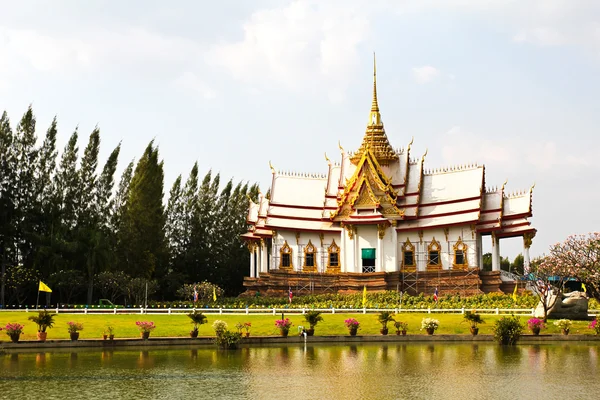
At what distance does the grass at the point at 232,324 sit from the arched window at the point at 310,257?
17.5 m

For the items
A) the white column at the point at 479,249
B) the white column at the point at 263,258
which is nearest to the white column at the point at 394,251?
the white column at the point at 479,249

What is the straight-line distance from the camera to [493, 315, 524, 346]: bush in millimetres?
32406

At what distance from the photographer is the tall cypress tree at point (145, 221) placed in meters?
58.6

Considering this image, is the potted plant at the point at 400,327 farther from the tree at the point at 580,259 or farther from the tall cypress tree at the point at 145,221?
the tall cypress tree at the point at 145,221

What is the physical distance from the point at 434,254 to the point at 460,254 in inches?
76.4

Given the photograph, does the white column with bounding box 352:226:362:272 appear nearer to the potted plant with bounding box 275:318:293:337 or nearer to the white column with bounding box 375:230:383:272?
the white column with bounding box 375:230:383:272

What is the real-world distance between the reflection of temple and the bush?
20608 mm

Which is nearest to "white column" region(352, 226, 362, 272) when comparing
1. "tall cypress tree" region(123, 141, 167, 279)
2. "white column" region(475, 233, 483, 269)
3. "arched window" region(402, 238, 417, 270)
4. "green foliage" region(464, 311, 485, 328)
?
"arched window" region(402, 238, 417, 270)

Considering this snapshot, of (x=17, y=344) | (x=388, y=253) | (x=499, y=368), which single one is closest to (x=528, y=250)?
(x=388, y=253)

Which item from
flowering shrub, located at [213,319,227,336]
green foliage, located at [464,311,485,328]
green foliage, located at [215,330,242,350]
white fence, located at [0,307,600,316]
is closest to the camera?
green foliage, located at [215,330,242,350]

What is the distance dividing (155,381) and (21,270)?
3177 centimetres

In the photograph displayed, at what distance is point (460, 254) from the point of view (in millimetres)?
55594

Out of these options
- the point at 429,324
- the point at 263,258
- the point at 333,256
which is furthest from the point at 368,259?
the point at 429,324

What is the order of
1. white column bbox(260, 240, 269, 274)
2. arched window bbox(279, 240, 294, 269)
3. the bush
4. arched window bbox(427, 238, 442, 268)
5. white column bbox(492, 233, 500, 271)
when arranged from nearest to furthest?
1. the bush
2. white column bbox(492, 233, 500, 271)
3. arched window bbox(427, 238, 442, 268)
4. arched window bbox(279, 240, 294, 269)
5. white column bbox(260, 240, 269, 274)
